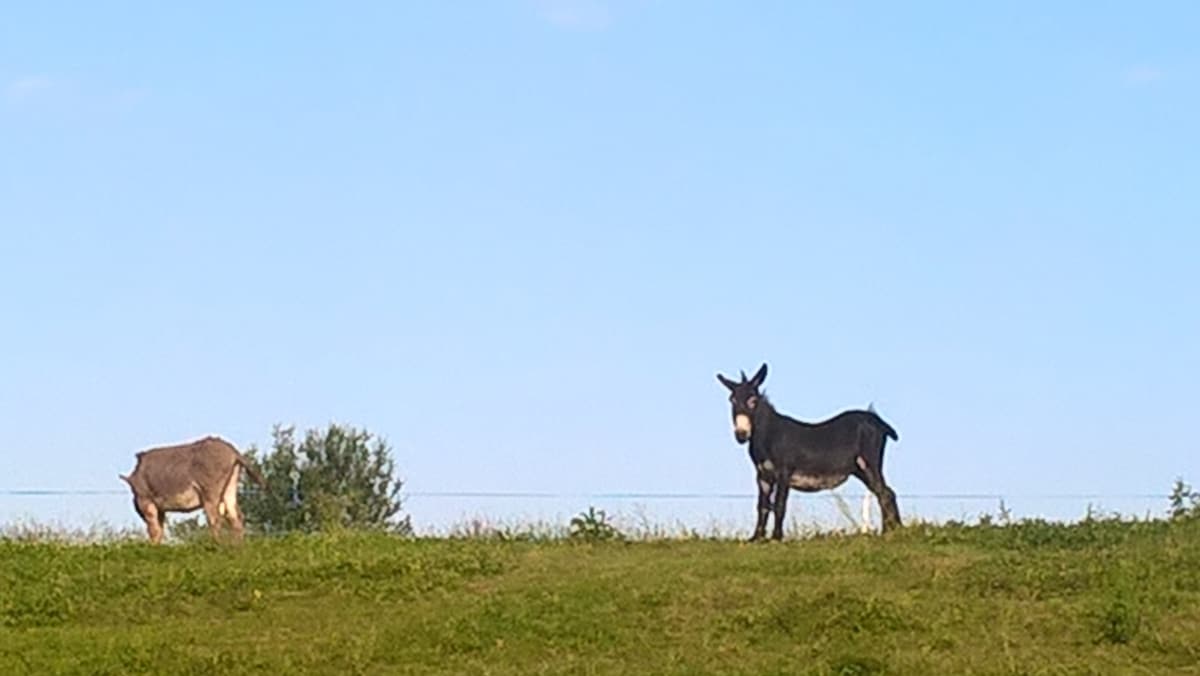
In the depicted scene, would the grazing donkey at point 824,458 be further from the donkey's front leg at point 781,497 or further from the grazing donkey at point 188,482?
the grazing donkey at point 188,482

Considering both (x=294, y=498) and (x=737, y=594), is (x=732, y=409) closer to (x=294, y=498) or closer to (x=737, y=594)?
(x=737, y=594)

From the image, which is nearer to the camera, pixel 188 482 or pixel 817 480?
pixel 817 480

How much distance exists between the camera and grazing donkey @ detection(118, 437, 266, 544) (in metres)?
21.0

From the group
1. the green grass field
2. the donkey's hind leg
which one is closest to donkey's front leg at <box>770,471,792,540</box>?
the donkey's hind leg

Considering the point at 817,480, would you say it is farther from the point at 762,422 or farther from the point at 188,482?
the point at 188,482

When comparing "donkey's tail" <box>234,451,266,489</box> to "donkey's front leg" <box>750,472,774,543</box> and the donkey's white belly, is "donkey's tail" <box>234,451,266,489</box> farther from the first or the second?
the donkey's white belly

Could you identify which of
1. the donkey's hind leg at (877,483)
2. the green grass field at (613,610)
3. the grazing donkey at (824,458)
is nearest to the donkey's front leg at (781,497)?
the grazing donkey at (824,458)

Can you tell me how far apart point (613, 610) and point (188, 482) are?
29.9 ft

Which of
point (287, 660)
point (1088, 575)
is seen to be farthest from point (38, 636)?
point (1088, 575)

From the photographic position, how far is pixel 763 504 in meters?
19.9

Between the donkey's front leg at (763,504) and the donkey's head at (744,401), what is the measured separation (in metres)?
0.53

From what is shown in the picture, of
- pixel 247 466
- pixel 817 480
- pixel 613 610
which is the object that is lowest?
pixel 613 610

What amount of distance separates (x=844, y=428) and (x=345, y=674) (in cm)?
930

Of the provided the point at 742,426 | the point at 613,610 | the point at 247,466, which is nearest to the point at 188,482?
the point at 247,466
